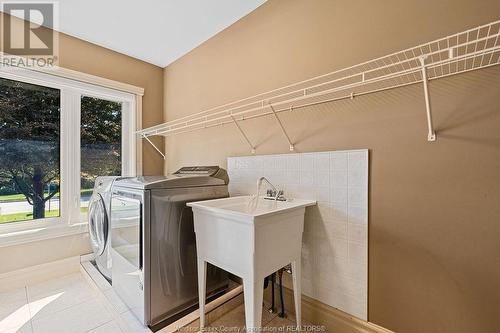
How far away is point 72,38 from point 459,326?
369cm

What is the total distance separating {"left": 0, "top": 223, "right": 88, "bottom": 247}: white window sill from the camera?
1.99 meters

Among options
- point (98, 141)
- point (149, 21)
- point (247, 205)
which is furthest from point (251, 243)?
point (98, 141)

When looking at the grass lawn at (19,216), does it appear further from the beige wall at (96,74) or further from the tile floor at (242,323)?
the tile floor at (242,323)

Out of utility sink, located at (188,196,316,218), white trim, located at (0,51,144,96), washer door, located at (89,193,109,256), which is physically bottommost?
washer door, located at (89,193,109,256)

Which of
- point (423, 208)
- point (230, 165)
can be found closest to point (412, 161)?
point (423, 208)

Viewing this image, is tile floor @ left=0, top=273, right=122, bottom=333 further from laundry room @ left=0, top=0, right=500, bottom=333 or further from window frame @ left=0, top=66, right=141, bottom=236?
window frame @ left=0, top=66, right=141, bottom=236

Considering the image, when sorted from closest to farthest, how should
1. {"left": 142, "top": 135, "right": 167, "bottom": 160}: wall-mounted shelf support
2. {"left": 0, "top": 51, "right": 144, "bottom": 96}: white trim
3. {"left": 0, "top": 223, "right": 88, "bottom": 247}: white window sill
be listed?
1. {"left": 0, "top": 223, "right": 88, "bottom": 247}: white window sill
2. {"left": 0, "top": 51, "right": 144, "bottom": 96}: white trim
3. {"left": 142, "top": 135, "right": 167, "bottom": 160}: wall-mounted shelf support

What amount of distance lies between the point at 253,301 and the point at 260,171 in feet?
3.15

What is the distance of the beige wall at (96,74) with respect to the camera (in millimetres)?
2076

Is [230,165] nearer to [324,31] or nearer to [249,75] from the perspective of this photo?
[249,75]

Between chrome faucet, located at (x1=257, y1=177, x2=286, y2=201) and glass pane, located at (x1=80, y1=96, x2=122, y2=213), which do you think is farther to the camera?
glass pane, located at (x1=80, y1=96, x2=122, y2=213)

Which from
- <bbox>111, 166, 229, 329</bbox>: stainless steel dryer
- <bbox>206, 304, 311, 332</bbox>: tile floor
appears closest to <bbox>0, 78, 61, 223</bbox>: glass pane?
<bbox>111, 166, 229, 329</bbox>: stainless steel dryer

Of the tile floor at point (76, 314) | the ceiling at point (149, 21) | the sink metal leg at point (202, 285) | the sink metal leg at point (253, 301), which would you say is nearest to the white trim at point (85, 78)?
the ceiling at point (149, 21)

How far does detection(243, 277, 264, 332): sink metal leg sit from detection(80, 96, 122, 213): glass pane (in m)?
2.19
